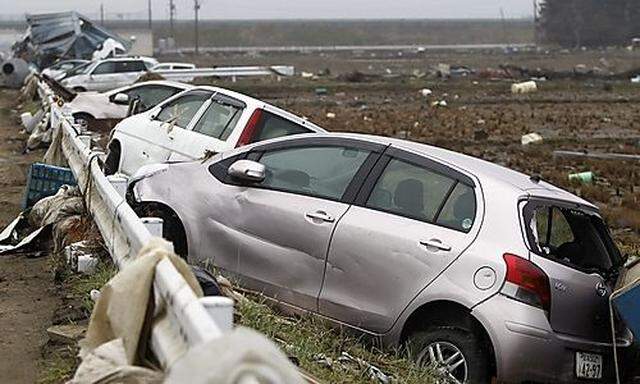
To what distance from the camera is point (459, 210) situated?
8.24 m

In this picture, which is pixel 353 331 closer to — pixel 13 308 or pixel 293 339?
pixel 293 339

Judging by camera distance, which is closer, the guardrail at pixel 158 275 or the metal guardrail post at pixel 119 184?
the guardrail at pixel 158 275

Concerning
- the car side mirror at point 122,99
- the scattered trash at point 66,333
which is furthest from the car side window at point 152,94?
the scattered trash at point 66,333

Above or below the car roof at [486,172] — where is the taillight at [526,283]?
below

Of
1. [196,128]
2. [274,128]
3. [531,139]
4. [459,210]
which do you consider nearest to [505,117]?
[531,139]

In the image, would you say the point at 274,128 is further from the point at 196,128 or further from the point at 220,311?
the point at 220,311

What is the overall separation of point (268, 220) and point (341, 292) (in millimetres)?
872

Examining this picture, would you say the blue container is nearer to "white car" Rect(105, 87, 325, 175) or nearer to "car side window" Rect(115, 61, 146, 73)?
"white car" Rect(105, 87, 325, 175)

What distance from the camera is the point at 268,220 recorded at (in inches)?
353

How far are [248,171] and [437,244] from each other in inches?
70.3

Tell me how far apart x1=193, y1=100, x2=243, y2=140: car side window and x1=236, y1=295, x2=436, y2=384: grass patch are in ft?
15.4

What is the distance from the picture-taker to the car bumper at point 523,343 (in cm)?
766

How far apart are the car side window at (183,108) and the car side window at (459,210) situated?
20.4 feet

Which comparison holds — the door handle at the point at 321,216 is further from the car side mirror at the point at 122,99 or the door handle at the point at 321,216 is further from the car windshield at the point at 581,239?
the car side mirror at the point at 122,99
